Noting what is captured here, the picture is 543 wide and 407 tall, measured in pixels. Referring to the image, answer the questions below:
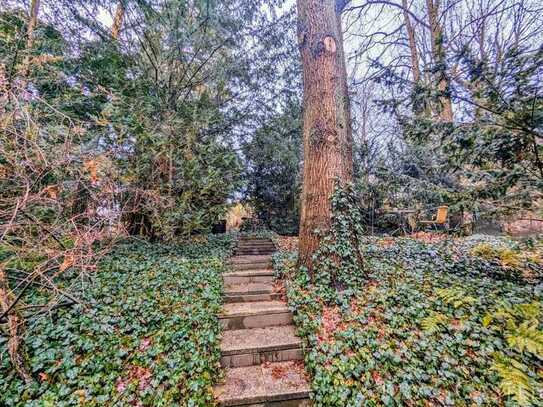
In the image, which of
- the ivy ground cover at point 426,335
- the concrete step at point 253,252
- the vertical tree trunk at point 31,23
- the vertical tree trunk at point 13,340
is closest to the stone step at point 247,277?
the ivy ground cover at point 426,335

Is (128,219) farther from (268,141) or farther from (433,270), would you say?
(433,270)

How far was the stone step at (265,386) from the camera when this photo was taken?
225 centimetres

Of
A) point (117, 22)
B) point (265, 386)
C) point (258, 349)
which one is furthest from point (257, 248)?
point (117, 22)

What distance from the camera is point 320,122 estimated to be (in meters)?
3.70

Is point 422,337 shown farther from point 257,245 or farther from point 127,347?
point 257,245

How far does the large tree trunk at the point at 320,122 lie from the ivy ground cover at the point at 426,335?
0.83m

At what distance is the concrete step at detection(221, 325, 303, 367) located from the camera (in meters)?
2.65

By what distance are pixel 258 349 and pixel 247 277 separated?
5.05 feet

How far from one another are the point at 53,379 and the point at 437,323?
398 cm

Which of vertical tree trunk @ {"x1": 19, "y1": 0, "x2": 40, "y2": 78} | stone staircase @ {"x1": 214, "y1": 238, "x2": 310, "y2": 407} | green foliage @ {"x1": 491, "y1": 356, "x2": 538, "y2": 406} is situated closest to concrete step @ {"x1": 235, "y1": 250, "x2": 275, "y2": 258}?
stone staircase @ {"x1": 214, "y1": 238, "x2": 310, "y2": 407}

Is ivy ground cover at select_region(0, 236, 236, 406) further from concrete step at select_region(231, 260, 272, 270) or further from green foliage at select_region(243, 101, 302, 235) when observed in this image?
green foliage at select_region(243, 101, 302, 235)

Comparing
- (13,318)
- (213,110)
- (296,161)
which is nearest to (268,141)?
(296,161)

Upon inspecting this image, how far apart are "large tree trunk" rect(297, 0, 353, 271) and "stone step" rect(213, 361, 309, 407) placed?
1440 mm

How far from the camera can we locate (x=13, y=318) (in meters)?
2.33
